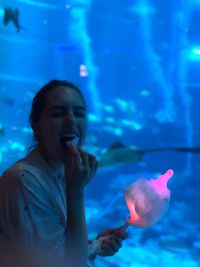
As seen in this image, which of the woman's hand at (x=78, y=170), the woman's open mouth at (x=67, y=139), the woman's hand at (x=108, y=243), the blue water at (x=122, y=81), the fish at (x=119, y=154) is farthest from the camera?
the blue water at (x=122, y=81)

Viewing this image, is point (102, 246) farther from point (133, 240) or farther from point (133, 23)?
point (133, 23)

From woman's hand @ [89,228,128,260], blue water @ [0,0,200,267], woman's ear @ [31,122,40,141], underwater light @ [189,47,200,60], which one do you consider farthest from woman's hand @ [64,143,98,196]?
underwater light @ [189,47,200,60]

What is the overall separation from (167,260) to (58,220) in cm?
608

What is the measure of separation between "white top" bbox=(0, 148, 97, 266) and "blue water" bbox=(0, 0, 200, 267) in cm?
655

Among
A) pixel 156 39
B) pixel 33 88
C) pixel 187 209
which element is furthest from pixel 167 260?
pixel 33 88

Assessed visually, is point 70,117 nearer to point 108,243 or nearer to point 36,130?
point 36,130

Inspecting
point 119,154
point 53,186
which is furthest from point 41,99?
point 119,154

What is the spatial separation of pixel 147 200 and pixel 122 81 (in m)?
11.5

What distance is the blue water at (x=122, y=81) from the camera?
909 cm

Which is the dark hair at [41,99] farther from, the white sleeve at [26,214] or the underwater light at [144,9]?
the underwater light at [144,9]

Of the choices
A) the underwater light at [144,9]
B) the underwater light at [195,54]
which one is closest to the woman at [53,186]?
the underwater light at [195,54]

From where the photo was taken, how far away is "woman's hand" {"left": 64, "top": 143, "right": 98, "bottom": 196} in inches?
36.5

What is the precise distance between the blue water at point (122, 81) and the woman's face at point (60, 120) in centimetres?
650

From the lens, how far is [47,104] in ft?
3.66
